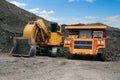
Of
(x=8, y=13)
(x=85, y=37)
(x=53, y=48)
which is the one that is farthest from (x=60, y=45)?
(x=8, y=13)

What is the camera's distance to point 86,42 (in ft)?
65.1

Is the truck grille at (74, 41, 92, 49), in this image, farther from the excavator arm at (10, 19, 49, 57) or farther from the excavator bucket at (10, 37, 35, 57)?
the excavator bucket at (10, 37, 35, 57)

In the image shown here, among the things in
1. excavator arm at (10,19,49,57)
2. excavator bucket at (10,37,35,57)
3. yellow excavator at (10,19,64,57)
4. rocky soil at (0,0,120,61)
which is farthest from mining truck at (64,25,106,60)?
rocky soil at (0,0,120,61)

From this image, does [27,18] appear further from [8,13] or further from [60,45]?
[60,45]

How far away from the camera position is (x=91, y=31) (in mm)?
20906

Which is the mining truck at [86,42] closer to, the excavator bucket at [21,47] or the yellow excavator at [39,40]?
the yellow excavator at [39,40]

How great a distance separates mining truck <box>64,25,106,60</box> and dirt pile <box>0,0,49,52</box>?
672 cm

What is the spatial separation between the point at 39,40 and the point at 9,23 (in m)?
12.3

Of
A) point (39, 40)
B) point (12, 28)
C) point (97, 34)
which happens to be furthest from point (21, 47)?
point (12, 28)

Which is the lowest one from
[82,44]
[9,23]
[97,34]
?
[82,44]

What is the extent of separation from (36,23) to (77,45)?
3565 mm

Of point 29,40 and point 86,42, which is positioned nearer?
point 86,42

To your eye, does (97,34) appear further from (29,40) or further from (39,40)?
(29,40)

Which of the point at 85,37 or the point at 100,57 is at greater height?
the point at 85,37
